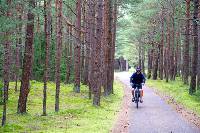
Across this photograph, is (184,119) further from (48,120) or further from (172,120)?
(48,120)

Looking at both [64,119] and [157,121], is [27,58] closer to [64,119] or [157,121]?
[64,119]

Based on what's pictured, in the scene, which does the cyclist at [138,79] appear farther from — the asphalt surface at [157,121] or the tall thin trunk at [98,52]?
the tall thin trunk at [98,52]

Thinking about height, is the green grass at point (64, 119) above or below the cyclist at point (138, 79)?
below

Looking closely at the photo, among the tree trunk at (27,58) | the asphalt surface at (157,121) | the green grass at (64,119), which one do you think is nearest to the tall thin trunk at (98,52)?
the green grass at (64,119)

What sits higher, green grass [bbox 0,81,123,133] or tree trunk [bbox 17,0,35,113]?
tree trunk [bbox 17,0,35,113]

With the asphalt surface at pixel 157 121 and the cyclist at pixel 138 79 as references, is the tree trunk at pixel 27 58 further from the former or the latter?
the cyclist at pixel 138 79

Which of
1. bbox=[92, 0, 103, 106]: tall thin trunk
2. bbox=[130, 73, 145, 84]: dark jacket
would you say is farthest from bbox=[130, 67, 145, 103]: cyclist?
bbox=[92, 0, 103, 106]: tall thin trunk

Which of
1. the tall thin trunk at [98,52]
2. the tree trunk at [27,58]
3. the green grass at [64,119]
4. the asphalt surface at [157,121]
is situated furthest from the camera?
the tall thin trunk at [98,52]

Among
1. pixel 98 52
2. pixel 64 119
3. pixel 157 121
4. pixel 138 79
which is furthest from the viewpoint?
Result: pixel 138 79

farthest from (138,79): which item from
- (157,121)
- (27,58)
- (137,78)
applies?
(27,58)

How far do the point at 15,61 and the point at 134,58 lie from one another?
56.1 meters

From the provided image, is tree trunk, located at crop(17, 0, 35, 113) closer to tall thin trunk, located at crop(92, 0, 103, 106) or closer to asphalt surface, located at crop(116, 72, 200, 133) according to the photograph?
tall thin trunk, located at crop(92, 0, 103, 106)

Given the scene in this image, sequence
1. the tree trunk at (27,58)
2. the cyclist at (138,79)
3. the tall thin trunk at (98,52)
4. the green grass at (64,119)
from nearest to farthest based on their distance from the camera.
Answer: the green grass at (64,119) → the tree trunk at (27,58) → the tall thin trunk at (98,52) → the cyclist at (138,79)

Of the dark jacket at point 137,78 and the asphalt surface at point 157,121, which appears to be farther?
the dark jacket at point 137,78
